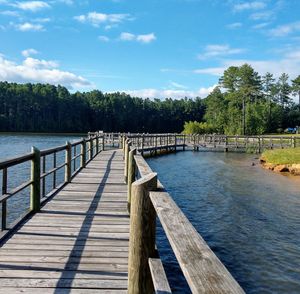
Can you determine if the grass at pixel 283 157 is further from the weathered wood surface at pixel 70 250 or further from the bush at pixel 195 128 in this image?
the bush at pixel 195 128

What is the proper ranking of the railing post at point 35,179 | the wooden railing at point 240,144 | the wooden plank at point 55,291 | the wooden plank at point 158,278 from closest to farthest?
the wooden plank at point 158,278
the wooden plank at point 55,291
the railing post at point 35,179
the wooden railing at point 240,144

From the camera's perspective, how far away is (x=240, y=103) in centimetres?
9706

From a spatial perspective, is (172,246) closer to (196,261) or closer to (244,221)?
(196,261)

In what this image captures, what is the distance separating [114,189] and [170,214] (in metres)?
8.58

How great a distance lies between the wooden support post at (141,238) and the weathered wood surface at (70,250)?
3.34ft

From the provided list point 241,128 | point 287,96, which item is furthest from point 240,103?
point 287,96

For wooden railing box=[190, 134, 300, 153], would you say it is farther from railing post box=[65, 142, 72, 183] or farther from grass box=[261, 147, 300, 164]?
railing post box=[65, 142, 72, 183]

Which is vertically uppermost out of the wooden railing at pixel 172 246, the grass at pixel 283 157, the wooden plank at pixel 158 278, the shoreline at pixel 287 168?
the wooden railing at pixel 172 246

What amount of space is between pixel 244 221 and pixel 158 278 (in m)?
10.9

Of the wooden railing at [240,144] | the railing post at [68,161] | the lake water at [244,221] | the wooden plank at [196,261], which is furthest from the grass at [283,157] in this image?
the wooden plank at [196,261]

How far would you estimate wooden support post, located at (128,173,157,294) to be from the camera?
317 cm

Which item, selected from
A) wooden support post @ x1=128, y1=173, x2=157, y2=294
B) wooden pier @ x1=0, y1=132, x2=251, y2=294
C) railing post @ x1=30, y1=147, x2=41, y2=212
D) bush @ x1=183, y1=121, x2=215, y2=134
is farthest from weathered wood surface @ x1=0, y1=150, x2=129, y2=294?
bush @ x1=183, y1=121, x2=215, y2=134

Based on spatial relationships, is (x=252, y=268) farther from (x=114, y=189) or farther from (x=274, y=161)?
(x=274, y=161)

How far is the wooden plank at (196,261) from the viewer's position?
59.4 inches
